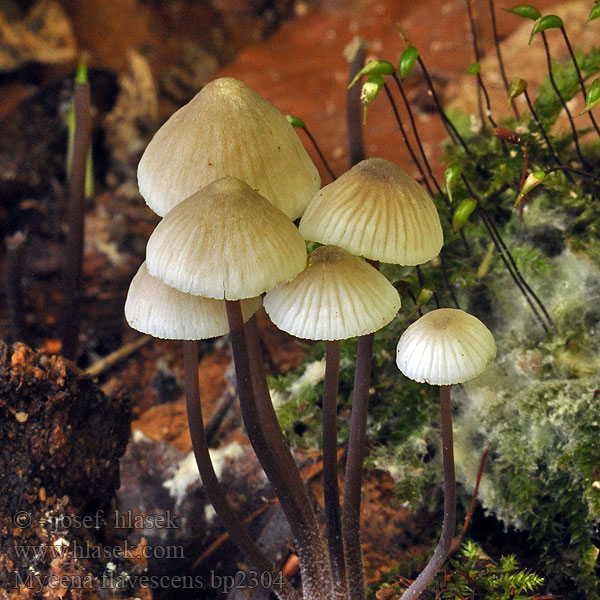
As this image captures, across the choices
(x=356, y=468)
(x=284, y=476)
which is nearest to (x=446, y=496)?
(x=356, y=468)

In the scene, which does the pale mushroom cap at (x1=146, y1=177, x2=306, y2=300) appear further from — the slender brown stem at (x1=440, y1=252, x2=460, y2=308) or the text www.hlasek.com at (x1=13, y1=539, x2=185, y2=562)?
the slender brown stem at (x1=440, y1=252, x2=460, y2=308)

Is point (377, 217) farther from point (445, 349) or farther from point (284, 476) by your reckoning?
point (284, 476)

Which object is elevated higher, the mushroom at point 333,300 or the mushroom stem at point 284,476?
the mushroom at point 333,300

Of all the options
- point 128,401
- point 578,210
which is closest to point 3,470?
point 128,401

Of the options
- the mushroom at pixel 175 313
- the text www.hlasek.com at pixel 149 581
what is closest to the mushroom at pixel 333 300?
the mushroom at pixel 175 313

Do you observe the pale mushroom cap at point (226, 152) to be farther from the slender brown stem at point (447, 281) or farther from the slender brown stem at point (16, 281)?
the slender brown stem at point (16, 281)

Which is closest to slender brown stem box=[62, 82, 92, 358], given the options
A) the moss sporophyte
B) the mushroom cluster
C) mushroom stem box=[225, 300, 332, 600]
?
the moss sporophyte
